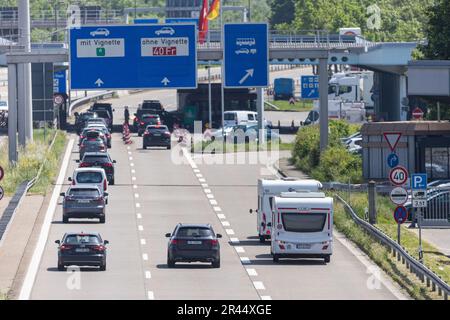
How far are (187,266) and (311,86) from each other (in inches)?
2411

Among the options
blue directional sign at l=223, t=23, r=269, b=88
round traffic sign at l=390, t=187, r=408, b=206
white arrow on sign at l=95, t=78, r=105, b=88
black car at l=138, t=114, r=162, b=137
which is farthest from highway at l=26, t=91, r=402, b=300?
black car at l=138, t=114, r=162, b=137

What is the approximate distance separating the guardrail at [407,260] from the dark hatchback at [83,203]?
8477mm

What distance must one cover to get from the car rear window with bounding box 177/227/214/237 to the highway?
3.12 ft

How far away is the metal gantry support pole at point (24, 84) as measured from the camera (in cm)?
6431

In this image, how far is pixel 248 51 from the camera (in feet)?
211

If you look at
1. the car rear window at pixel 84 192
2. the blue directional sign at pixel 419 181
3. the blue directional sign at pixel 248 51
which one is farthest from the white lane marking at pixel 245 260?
the blue directional sign at pixel 248 51

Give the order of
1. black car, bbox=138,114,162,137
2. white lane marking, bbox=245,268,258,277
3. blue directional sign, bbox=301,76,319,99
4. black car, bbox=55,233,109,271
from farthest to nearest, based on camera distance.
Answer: blue directional sign, bbox=301,76,319,99
black car, bbox=138,114,162,137
white lane marking, bbox=245,268,258,277
black car, bbox=55,233,109,271

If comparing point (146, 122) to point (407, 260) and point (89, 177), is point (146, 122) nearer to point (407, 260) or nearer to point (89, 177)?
point (89, 177)

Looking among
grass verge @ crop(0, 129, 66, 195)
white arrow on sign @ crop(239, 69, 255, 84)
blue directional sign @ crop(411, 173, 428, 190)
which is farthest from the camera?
white arrow on sign @ crop(239, 69, 255, 84)

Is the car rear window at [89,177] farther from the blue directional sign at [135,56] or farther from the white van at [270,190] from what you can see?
the white van at [270,190]

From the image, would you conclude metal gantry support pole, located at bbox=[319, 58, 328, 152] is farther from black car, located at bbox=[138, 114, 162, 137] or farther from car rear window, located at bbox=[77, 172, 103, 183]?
black car, located at bbox=[138, 114, 162, 137]

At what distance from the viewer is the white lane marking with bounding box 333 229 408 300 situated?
116 ft

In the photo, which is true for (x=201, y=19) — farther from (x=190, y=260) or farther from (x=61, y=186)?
(x=190, y=260)
